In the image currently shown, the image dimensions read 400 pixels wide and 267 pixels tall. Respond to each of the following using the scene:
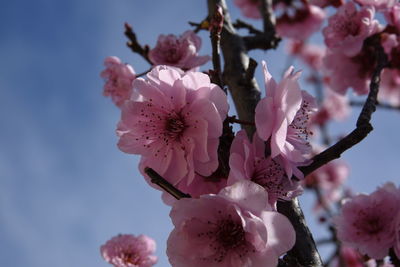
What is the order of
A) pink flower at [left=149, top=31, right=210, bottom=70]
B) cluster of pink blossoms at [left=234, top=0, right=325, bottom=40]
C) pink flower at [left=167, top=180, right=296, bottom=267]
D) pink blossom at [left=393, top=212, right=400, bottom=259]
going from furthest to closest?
cluster of pink blossoms at [left=234, top=0, right=325, bottom=40] < pink flower at [left=149, top=31, right=210, bottom=70] < pink blossom at [left=393, top=212, right=400, bottom=259] < pink flower at [left=167, top=180, right=296, bottom=267]

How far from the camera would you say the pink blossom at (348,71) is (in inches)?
89.6

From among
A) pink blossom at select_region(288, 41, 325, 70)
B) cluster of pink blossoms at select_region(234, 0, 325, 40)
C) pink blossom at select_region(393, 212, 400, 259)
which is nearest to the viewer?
pink blossom at select_region(393, 212, 400, 259)

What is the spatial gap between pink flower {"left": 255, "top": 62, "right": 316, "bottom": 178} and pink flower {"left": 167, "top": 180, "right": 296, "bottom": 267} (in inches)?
5.3

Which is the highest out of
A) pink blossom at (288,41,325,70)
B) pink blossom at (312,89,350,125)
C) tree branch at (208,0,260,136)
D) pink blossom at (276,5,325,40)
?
pink blossom at (288,41,325,70)

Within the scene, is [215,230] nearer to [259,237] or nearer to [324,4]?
[259,237]

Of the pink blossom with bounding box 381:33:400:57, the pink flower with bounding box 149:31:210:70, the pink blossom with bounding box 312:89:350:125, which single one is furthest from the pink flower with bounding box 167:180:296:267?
the pink blossom with bounding box 312:89:350:125

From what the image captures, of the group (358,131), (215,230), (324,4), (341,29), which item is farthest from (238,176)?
(324,4)

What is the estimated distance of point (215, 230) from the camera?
44.9 inches

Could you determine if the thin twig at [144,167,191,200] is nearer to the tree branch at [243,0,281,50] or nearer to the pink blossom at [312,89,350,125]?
the tree branch at [243,0,281,50]

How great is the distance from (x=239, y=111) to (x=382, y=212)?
737 millimetres

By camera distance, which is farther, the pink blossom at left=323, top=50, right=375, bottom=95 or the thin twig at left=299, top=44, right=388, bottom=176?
the pink blossom at left=323, top=50, right=375, bottom=95

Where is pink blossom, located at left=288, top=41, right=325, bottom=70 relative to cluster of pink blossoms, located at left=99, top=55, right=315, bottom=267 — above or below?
above

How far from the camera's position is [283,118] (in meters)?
1.08

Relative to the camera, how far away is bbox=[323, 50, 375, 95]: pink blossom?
7.47ft
